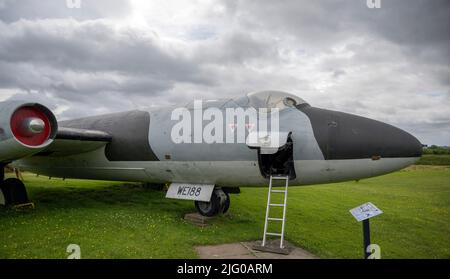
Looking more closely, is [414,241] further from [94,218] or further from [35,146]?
[35,146]

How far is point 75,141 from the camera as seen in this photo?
8.59 metres

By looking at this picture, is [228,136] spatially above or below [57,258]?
above

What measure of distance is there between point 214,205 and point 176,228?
1.12 meters

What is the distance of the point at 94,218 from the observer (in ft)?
27.5

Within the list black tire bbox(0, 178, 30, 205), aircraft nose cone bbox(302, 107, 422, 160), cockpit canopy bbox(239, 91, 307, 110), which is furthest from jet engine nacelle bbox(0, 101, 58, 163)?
aircraft nose cone bbox(302, 107, 422, 160)

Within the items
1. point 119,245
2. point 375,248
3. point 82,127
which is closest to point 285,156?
point 375,248

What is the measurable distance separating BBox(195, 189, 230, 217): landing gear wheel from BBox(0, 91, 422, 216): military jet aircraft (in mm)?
25

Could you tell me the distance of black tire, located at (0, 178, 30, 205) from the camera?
934cm

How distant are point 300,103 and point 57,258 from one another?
5.62 m

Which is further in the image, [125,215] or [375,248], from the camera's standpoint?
[125,215]

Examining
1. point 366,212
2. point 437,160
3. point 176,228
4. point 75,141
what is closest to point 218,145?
point 176,228

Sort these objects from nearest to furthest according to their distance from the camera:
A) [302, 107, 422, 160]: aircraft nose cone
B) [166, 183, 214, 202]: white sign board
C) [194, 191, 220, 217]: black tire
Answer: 1. [302, 107, 422, 160]: aircraft nose cone
2. [166, 183, 214, 202]: white sign board
3. [194, 191, 220, 217]: black tire

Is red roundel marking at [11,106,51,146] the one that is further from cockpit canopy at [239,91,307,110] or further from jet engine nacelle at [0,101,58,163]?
cockpit canopy at [239,91,307,110]
